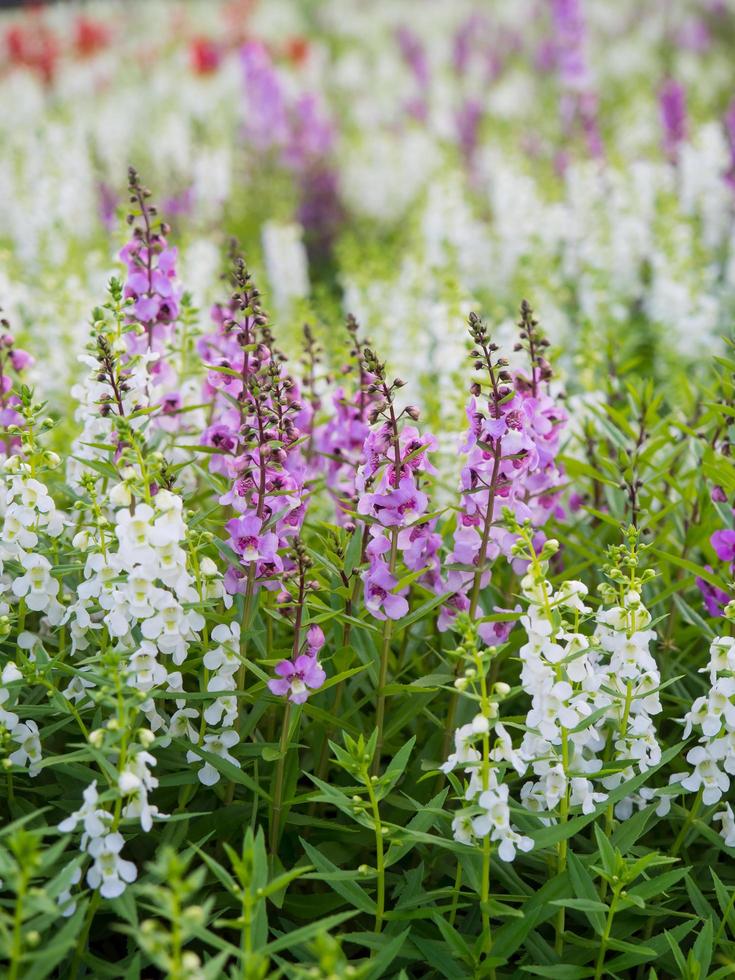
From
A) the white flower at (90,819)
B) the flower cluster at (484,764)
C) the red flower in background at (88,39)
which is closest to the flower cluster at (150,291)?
the white flower at (90,819)

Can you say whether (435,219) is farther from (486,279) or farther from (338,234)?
(338,234)

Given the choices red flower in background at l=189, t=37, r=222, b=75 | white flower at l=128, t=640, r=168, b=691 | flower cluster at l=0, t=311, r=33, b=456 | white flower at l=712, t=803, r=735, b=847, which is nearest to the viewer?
white flower at l=128, t=640, r=168, b=691

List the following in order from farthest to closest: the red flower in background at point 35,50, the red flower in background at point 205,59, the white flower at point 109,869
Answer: the red flower in background at point 35,50 → the red flower in background at point 205,59 → the white flower at point 109,869

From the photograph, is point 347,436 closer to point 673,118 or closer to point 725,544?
point 725,544

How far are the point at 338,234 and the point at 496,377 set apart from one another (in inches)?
290

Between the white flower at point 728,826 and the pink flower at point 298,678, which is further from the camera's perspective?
the white flower at point 728,826

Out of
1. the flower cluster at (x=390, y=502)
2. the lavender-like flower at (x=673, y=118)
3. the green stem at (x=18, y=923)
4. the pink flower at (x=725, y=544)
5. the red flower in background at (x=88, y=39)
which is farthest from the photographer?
the red flower in background at (x=88, y=39)

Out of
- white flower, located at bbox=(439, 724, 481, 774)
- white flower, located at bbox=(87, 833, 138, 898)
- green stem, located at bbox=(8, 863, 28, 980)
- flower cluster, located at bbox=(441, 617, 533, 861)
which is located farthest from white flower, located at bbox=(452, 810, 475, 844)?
green stem, located at bbox=(8, 863, 28, 980)

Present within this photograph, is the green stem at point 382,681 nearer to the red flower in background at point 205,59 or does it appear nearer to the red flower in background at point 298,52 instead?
the red flower in background at point 298,52

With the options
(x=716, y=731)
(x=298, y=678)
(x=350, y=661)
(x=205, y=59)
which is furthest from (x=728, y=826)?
(x=205, y=59)

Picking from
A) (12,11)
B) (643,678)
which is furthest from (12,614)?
(12,11)

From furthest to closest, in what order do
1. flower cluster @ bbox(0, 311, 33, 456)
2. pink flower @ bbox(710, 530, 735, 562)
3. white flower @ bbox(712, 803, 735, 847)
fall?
flower cluster @ bbox(0, 311, 33, 456) → pink flower @ bbox(710, 530, 735, 562) → white flower @ bbox(712, 803, 735, 847)

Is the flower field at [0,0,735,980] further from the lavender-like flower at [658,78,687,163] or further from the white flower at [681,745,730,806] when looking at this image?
the lavender-like flower at [658,78,687,163]

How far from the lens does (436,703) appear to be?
11.2 feet
